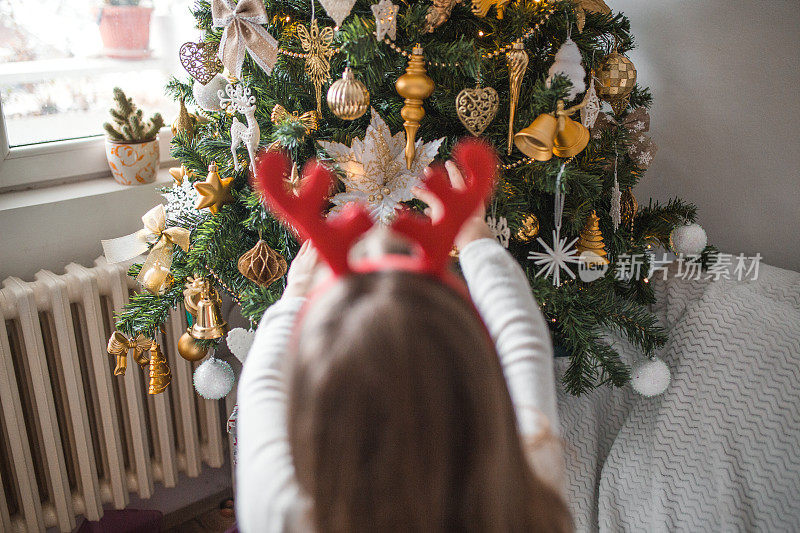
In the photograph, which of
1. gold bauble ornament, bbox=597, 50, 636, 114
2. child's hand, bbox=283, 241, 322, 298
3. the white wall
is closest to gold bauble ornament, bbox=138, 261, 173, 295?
child's hand, bbox=283, 241, 322, 298

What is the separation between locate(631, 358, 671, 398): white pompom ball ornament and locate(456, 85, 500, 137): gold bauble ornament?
1.80 feet

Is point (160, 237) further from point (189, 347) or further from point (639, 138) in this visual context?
point (639, 138)

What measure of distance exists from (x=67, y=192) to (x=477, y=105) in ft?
3.26

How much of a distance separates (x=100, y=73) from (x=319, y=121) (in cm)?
83

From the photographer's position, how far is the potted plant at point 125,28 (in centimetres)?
142

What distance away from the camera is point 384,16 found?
771 millimetres

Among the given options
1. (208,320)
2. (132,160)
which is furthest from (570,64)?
(132,160)

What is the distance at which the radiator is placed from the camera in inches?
48.1

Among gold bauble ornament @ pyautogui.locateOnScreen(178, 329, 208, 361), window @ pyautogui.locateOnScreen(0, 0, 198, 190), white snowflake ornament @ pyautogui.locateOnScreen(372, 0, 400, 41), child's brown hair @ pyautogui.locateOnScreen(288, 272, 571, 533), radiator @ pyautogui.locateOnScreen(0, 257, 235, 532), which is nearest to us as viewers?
child's brown hair @ pyautogui.locateOnScreen(288, 272, 571, 533)

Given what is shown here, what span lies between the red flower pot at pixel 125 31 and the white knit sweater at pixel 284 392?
1152mm

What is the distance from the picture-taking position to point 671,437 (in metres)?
1.09

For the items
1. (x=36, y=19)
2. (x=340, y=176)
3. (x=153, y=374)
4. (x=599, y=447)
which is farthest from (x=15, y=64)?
(x=599, y=447)

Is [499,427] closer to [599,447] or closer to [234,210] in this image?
[234,210]

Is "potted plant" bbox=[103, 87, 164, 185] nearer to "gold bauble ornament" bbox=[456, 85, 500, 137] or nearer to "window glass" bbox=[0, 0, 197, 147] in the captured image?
"window glass" bbox=[0, 0, 197, 147]
